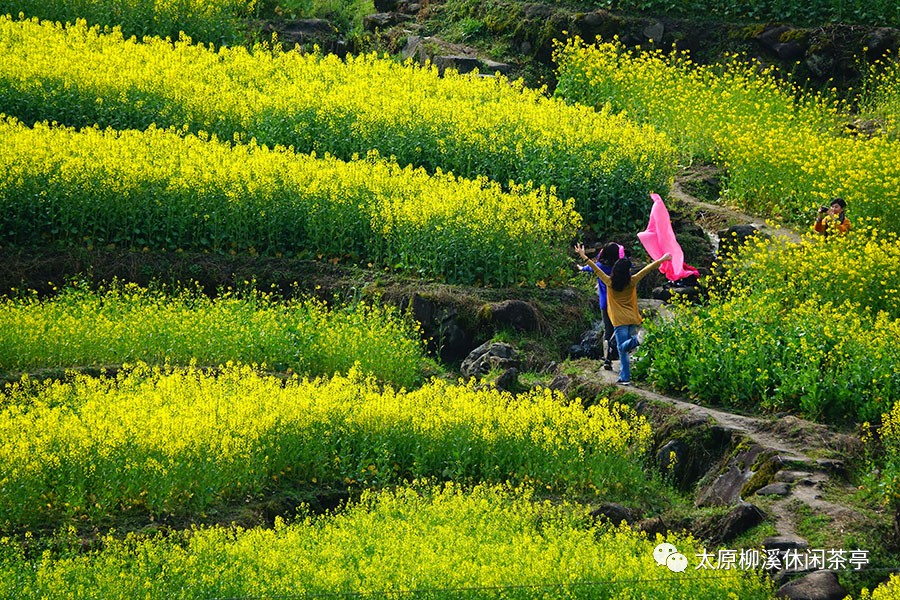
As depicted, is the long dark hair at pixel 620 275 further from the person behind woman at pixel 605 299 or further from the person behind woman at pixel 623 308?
the person behind woman at pixel 605 299

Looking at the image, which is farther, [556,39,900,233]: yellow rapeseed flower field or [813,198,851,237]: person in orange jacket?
[556,39,900,233]: yellow rapeseed flower field

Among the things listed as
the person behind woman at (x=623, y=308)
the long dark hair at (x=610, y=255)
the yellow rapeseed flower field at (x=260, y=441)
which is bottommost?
the yellow rapeseed flower field at (x=260, y=441)

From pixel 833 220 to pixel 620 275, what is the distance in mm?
4292

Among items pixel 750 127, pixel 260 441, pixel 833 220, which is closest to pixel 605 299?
pixel 833 220

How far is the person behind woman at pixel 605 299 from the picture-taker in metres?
16.0

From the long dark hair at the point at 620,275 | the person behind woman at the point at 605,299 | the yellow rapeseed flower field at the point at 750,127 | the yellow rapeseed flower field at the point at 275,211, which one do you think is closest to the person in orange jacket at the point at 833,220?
the yellow rapeseed flower field at the point at 750,127

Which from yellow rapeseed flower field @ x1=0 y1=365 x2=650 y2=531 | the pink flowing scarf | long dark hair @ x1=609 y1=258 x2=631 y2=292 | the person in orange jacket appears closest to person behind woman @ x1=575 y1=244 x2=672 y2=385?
long dark hair @ x1=609 y1=258 x2=631 y2=292

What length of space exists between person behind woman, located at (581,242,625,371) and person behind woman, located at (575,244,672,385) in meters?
0.47

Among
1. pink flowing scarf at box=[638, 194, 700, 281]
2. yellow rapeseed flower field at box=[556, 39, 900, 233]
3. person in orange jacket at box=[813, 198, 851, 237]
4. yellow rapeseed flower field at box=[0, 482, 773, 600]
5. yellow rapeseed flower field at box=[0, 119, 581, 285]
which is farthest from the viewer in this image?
yellow rapeseed flower field at box=[556, 39, 900, 233]

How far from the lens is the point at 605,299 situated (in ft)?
53.8

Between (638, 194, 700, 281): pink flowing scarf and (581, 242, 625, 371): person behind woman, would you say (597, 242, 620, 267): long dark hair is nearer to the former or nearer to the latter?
(581, 242, 625, 371): person behind woman

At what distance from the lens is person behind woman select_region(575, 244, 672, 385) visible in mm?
15438

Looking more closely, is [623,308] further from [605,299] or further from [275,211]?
[275,211]

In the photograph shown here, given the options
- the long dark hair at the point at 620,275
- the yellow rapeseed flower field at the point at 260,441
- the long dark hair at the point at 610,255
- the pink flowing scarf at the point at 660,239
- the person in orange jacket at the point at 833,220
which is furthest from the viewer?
the person in orange jacket at the point at 833,220
